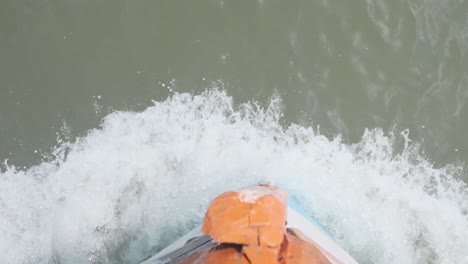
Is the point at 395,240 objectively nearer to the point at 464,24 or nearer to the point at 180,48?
the point at 464,24

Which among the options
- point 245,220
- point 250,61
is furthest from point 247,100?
point 245,220

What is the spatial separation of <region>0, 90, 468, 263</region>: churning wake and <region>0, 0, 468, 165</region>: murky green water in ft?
0.50

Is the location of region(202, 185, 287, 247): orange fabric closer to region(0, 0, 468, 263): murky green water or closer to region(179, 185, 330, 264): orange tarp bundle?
region(179, 185, 330, 264): orange tarp bundle

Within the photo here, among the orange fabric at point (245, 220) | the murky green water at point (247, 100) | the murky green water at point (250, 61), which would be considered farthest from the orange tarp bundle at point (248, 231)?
the murky green water at point (250, 61)

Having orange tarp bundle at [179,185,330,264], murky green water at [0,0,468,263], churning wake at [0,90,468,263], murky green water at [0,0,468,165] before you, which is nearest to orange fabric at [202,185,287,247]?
orange tarp bundle at [179,185,330,264]

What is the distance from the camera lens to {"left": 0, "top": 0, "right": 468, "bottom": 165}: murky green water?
459 centimetres

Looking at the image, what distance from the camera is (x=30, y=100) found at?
4.55 metres

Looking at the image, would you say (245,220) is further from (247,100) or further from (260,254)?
(247,100)

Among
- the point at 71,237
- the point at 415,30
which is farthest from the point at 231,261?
the point at 415,30

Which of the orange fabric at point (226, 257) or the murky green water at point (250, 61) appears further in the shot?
the murky green water at point (250, 61)

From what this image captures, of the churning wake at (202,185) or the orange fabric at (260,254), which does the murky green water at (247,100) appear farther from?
the orange fabric at (260,254)

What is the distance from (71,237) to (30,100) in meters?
1.17

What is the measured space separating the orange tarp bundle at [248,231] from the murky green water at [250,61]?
3038 mm

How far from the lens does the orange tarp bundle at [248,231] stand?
60.9 inches
